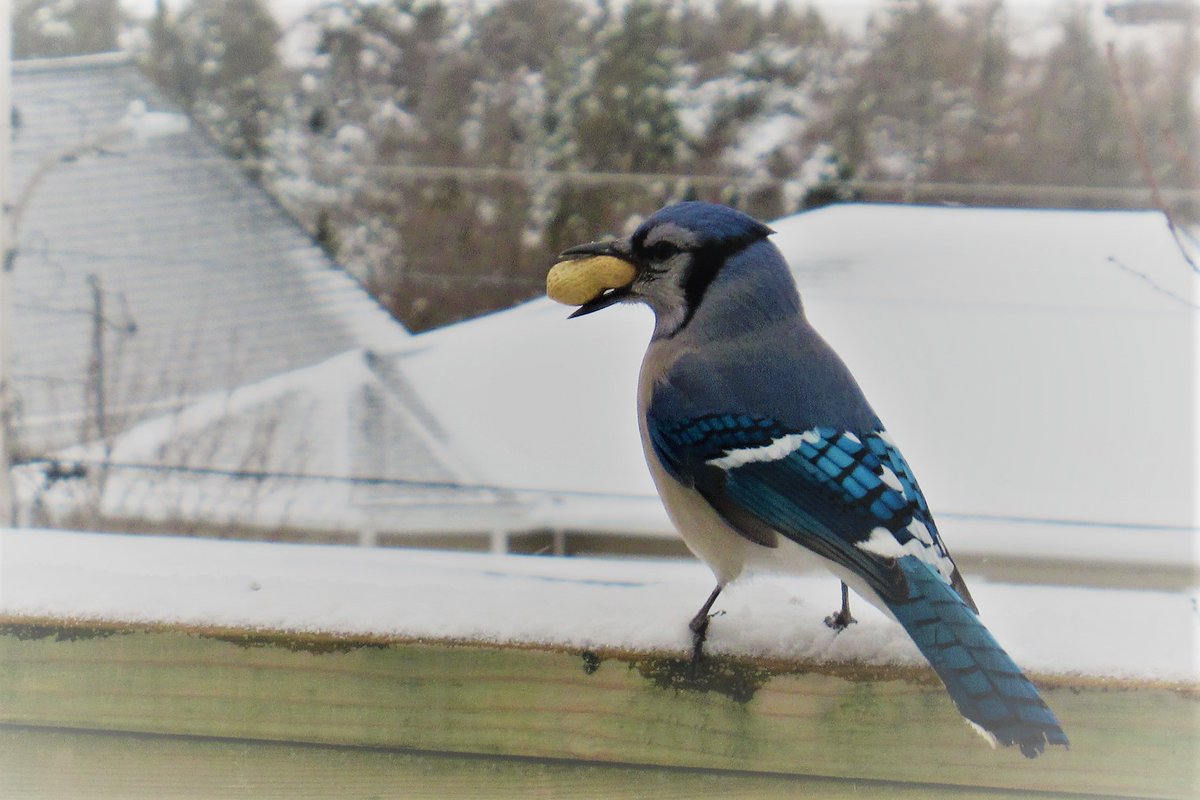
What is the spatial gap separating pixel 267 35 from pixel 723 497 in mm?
2508

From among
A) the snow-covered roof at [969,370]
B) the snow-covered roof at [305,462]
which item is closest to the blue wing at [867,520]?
the snow-covered roof at [969,370]

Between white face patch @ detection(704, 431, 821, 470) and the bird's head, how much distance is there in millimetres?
159

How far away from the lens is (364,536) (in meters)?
2.98

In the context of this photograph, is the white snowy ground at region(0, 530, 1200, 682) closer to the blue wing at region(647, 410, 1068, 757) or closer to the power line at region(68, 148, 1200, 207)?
the blue wing at region(647, 410, 1068, 757)

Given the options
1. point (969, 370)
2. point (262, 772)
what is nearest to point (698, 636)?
point (262, 772)

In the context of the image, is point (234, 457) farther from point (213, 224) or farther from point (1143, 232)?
point (1143, 232)

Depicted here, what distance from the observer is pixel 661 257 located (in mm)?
959

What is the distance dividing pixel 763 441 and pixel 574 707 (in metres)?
0.25

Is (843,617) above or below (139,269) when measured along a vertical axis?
above

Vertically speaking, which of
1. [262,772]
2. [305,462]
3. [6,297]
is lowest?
[305,462]

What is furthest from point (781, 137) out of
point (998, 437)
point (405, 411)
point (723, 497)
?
point (723, 497)

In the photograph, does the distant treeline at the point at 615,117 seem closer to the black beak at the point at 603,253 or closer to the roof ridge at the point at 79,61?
the roof ridge at the point at 79,61

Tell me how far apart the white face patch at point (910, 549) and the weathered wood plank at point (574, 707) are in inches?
2.7

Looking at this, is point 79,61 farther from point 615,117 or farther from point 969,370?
point 969,370
